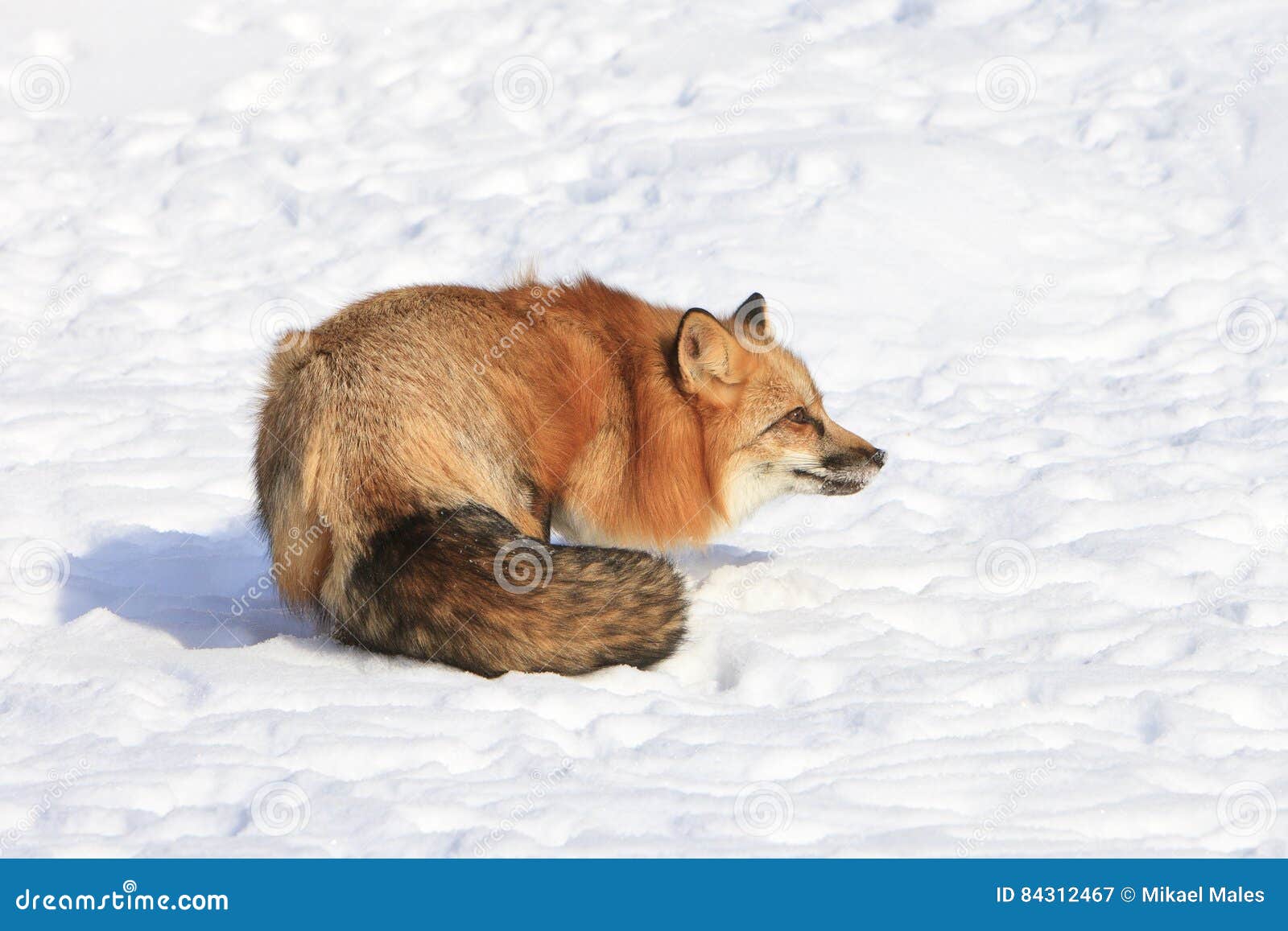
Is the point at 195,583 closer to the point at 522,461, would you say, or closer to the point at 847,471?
the point at 522,461

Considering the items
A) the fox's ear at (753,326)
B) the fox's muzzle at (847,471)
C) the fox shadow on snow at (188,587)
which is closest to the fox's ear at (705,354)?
the fox's ear at (753,326)

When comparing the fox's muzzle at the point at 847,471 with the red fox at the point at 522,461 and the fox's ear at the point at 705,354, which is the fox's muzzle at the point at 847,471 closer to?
the red fox at the point at 522,461

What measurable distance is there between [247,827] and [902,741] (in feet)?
6.62

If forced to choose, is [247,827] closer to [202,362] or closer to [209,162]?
A: [202,362]

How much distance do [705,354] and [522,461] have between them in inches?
34.6

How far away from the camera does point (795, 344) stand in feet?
27.3

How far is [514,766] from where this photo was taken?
3723mm

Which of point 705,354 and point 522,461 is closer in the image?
point 522,461

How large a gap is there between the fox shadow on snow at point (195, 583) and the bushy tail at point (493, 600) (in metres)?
0.76

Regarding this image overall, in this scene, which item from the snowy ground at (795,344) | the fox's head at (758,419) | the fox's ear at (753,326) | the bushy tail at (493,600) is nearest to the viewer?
the snowy ground at (795,344)

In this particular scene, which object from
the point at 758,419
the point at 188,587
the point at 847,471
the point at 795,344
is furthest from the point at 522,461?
the point at 795,344

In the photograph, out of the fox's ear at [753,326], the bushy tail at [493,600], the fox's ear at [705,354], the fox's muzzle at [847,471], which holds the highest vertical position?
the fox's ear at [753,326]

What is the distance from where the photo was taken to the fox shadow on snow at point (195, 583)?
5.06 m
